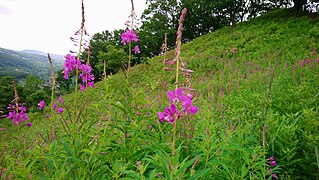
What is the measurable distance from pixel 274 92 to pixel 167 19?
3062cm

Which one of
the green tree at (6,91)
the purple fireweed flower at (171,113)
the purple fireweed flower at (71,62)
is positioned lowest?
the green tree at (6,91)

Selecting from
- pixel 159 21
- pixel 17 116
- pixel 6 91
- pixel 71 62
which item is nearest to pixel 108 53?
pixel 159 21

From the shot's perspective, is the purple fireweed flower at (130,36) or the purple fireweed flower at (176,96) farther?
the purple fireweed flower at (130,36)

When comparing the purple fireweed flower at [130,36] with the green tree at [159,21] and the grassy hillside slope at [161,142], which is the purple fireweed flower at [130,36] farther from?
the green tree at [159,21]

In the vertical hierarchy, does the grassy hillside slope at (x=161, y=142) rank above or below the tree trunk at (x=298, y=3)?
below

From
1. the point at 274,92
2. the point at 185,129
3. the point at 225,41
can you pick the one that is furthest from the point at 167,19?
the point at 185,129

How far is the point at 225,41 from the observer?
14.9 metres

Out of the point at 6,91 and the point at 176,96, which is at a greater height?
the point at 176,96

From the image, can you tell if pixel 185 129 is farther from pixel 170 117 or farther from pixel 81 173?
pixel 81 173

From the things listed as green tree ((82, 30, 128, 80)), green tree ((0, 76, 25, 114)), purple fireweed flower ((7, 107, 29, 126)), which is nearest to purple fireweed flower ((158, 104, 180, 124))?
green tree ((82, 30, 128, 80))

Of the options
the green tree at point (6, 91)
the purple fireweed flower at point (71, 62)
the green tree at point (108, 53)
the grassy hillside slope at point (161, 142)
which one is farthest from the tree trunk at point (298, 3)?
the green tree at point (6, 91)

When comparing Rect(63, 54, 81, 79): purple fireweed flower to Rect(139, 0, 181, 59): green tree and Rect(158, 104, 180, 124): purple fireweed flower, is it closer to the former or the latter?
Rect(158, 104, 180, 124): purple fireweed flower

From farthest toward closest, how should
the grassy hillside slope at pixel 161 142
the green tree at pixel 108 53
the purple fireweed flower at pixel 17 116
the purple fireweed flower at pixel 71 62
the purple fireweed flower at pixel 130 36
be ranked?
the green tree at pixel 108 53
the purple fireweed flower at pixel 17 116
the purple fireweed flower at pixel 130 36
the purple fireweed flower at pixel 71 62
the grassy hillside slope at pixel 161 142

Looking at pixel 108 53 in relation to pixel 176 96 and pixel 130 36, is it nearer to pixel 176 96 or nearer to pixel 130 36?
pixel 130 36
